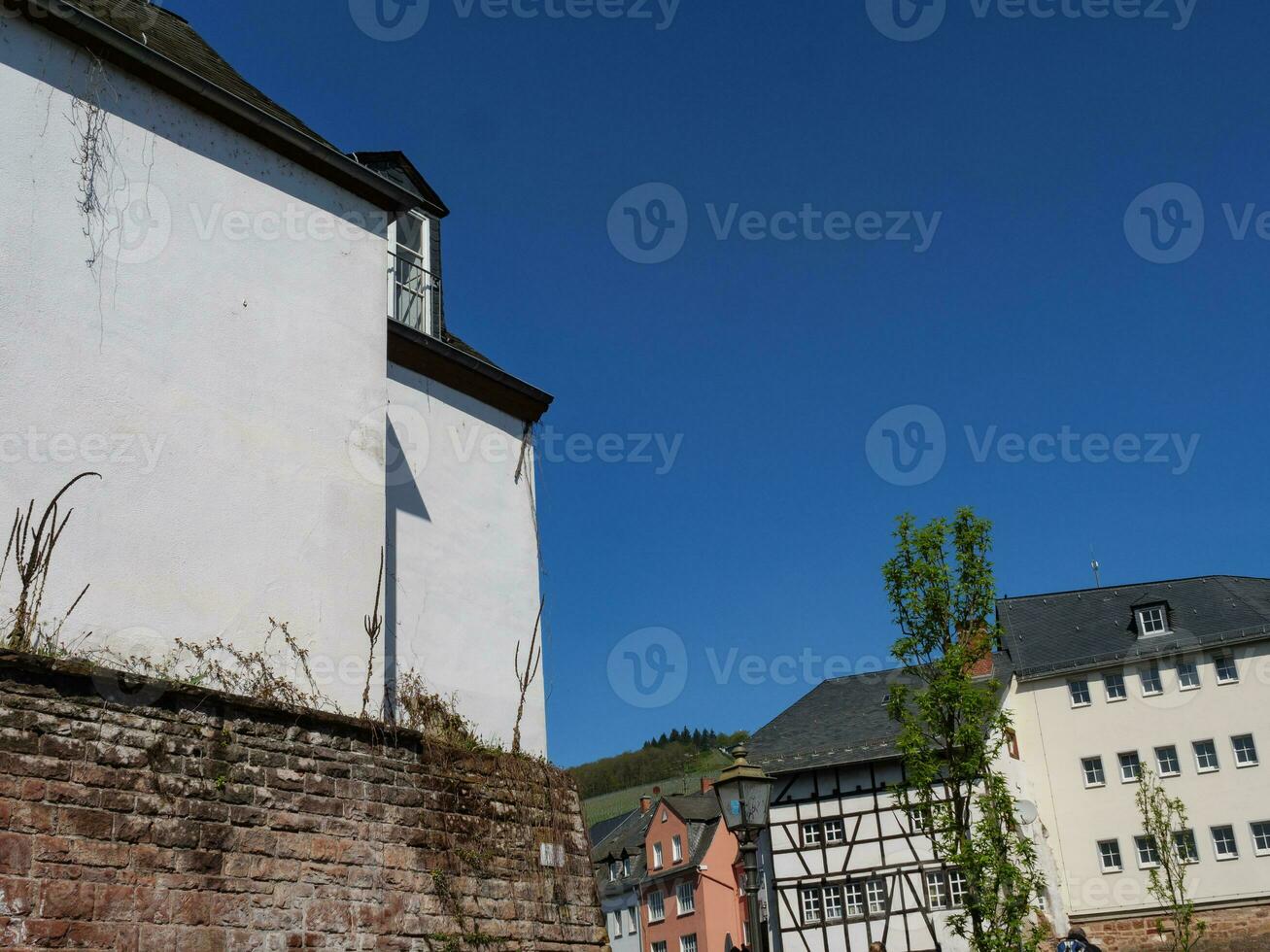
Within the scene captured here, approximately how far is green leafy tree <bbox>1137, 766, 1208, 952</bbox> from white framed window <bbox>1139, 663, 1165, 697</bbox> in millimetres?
2404

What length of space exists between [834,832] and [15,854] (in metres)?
27.0

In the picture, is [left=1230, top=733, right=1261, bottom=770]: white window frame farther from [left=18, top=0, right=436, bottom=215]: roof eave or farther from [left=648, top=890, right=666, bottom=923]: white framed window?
[left=18, top=0, right=436, bottom=215]: roof eave

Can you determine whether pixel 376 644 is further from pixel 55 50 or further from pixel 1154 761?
pixel 1154 761

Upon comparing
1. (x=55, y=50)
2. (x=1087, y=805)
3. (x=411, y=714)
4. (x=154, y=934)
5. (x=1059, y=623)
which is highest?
(x=1059, y=623)

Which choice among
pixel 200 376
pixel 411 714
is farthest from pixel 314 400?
pixel 411 714

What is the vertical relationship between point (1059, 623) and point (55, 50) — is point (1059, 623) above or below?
above

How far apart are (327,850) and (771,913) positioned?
960 inches

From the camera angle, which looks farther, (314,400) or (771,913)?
(771,913)

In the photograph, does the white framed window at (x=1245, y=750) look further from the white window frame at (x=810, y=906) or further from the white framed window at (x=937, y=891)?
A: the white window frame at (x=810, y=906)

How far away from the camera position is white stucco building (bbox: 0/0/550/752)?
9203 mm

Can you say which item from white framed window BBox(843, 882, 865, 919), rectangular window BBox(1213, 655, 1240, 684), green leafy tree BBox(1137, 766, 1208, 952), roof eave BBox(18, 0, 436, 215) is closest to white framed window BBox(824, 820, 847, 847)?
white framed window BBox(843, 882, 865, 919)

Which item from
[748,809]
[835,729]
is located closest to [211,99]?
[748,809]

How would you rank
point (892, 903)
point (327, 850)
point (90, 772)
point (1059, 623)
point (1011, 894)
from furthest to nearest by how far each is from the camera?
point (1059, 623) → point (892, 903) → point (1011, 894) → point (327, 850) → point (90, 772)

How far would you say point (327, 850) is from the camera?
30.7ft
